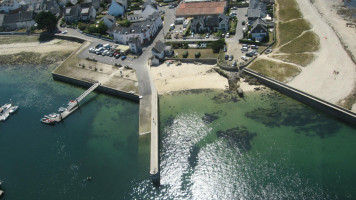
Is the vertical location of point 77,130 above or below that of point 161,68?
below

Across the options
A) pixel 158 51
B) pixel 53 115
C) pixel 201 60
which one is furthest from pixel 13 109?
pixel 201 60

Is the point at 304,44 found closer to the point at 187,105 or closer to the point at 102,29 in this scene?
the point at 187,105

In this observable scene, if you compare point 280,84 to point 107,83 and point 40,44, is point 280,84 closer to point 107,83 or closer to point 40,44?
point 107,83

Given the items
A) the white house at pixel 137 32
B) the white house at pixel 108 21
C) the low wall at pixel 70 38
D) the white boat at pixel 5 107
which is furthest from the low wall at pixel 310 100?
the white boat at pixel 5 107

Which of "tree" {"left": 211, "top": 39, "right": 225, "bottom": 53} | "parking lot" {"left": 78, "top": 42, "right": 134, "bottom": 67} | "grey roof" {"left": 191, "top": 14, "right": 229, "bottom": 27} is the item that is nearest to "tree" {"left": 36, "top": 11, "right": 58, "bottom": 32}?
"parking lot" {"left": 78, "top": 42, "right": 134, "bottom": 67}

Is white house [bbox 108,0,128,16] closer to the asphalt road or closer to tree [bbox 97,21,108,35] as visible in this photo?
tree [bbox 97,21,108,35]

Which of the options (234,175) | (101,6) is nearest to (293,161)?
(234,175)
